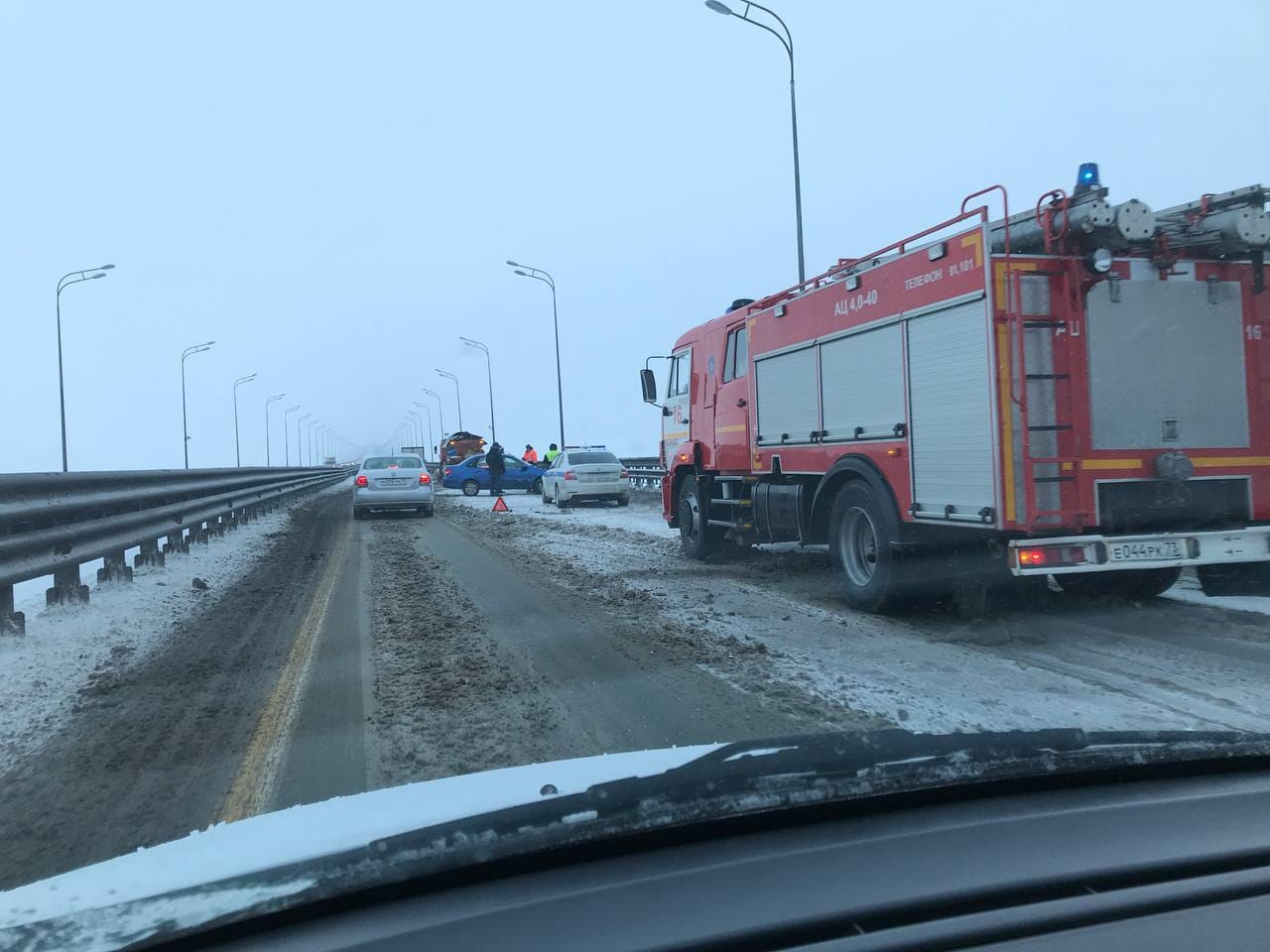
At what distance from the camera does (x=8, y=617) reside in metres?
7.42

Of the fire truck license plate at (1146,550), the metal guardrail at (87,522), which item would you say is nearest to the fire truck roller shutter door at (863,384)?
the fire truck license plate at (1146,550)

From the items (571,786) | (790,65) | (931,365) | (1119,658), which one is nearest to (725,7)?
(790,65)

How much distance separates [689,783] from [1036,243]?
5.92 metres

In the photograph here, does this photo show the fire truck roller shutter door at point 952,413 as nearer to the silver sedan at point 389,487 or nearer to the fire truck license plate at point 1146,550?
the fire truck license plate at point 1146,550

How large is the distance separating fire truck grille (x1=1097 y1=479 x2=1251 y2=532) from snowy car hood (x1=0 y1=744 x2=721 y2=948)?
5.26 m

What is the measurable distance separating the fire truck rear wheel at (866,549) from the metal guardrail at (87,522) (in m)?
6.66

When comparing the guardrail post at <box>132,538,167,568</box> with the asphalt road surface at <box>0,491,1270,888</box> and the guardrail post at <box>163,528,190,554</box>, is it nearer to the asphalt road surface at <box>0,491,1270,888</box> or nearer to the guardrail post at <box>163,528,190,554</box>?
the guardrail post at <box>163,528,190,554</box>

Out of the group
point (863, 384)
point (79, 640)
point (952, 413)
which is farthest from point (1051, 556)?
point (79, 640)

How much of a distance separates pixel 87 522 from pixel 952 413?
25.4ft

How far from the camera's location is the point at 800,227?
62.3 feet

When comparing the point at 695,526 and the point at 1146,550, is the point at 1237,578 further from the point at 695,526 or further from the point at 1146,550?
the point at 695,526

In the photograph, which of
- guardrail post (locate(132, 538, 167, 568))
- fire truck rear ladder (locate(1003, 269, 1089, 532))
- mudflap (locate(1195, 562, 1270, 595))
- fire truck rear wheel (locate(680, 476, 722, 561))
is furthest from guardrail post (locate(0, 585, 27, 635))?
mudflap (locate(1195, 562, 1270, 595))

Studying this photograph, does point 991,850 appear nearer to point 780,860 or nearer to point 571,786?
point 780,860

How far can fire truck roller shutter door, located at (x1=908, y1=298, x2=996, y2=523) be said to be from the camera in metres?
6.91
